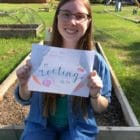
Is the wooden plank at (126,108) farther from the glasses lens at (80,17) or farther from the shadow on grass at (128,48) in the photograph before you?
the shadow on grass at (128,48)

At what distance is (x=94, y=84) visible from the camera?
155 inches

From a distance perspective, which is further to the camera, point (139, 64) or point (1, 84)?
point (139, 64)

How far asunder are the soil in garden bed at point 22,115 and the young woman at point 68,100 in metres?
2.22

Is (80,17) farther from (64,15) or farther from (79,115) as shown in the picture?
(79,115)

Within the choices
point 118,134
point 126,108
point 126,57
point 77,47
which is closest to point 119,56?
point 126,57

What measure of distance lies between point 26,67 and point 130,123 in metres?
2.49

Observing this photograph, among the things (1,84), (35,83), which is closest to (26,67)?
(35,83)

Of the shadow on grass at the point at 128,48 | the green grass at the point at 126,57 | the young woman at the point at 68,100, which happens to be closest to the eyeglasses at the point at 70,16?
the young woman at the point at 68,100

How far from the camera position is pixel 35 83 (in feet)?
13.6

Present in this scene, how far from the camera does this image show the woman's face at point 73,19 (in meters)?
4.14

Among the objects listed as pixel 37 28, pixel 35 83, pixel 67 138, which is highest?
pixel 35 83

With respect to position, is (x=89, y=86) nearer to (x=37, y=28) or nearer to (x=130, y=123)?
(x=130, y=123)

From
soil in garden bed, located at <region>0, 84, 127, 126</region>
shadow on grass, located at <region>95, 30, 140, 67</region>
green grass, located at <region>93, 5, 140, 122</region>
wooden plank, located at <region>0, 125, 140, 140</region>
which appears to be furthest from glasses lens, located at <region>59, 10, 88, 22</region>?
shadow on grass, located at <region>95, 30, 140, 67</region>

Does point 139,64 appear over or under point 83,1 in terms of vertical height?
under
